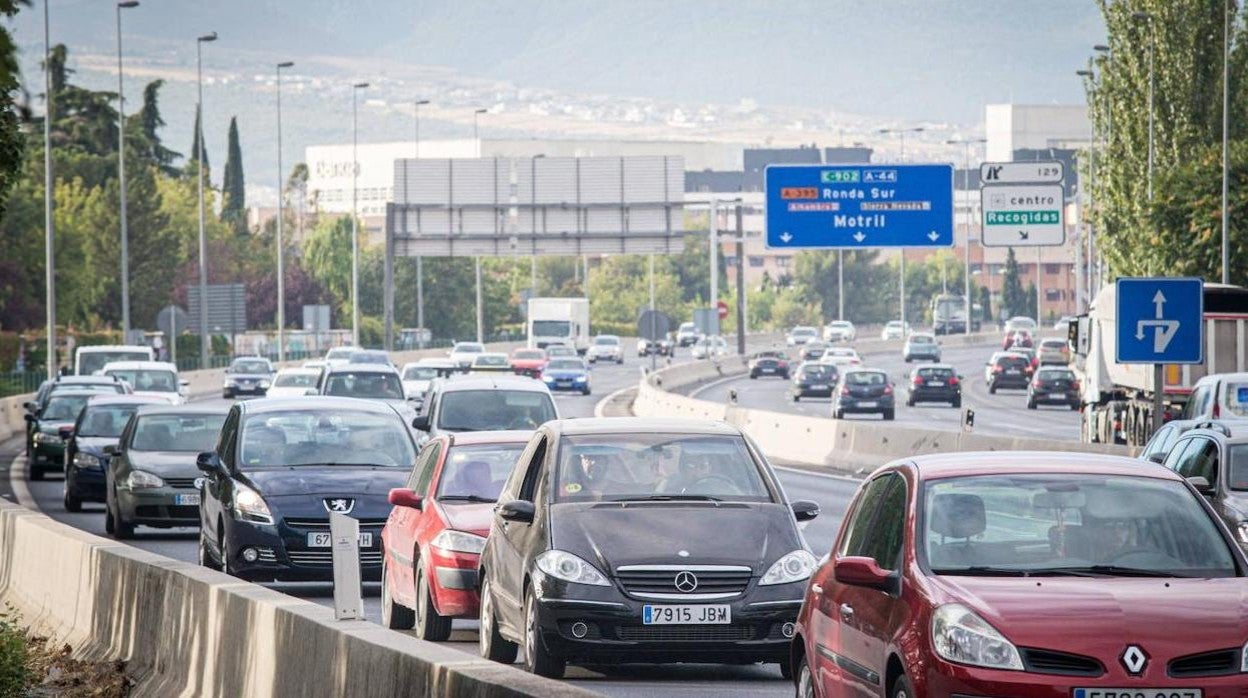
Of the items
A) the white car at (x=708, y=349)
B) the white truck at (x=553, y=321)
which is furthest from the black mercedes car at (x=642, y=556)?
the white truck at (x=553, y=321)

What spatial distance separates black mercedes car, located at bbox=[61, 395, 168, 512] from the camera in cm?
3178

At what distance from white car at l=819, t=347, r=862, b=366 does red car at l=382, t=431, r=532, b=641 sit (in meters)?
84.0

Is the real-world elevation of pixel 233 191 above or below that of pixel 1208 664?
above

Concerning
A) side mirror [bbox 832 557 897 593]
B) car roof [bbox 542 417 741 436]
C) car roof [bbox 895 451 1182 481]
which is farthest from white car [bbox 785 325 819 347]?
side mirror [bbox 832 557 897 593]

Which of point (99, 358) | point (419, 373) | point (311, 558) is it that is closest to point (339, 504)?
point (311, 558)

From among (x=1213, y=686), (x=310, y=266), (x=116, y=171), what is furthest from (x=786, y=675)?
(x=310, y=266)

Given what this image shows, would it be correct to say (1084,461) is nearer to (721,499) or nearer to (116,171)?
(721,499)

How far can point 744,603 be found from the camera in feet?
44.7

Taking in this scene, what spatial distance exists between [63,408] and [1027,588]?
A: 3398 cm

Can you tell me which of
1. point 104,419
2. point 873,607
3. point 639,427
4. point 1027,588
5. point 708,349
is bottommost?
point 708,349

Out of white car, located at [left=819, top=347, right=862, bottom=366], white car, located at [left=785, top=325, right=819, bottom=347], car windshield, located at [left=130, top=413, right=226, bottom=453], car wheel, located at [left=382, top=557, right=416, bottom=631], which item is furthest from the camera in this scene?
white car, located at [left=785, top=325, right=819, bottom=347]

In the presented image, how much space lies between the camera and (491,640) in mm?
14711

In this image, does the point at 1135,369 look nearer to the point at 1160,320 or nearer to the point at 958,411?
the point at 1160,320

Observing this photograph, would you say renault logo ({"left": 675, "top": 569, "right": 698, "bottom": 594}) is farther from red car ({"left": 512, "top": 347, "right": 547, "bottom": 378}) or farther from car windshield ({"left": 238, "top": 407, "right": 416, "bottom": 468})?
red car ({"left": 512, "top": 347, "right": 547, "bottom": 378})
